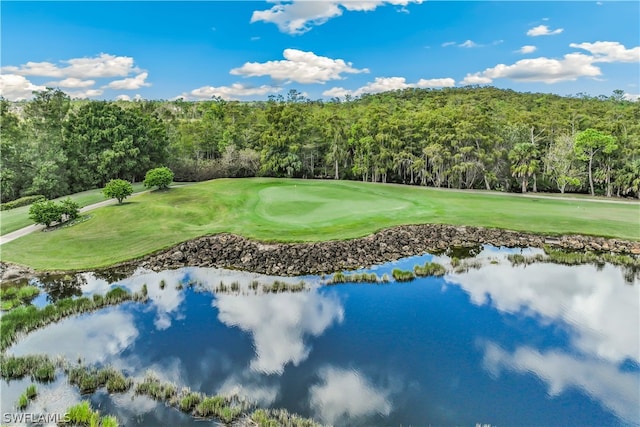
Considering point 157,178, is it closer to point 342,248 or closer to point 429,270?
point 342,248

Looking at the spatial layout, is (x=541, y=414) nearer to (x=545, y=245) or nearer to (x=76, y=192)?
(x=545, y=245)

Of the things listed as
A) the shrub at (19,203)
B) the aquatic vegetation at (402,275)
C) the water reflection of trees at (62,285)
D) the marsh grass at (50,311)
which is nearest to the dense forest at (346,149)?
the shrub at (19,203)

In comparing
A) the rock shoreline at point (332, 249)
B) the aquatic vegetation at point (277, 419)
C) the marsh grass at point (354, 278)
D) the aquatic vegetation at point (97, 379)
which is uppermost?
the rock shoreline at point (332, 249)

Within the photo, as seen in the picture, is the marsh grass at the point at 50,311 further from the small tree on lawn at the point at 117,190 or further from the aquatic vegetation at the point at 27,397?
the small tree on lawn at the point at 117,190

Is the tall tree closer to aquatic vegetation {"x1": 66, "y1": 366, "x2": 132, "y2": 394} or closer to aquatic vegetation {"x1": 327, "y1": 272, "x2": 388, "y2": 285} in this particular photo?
aquatic vegetation {"x1": 327, "y1": 272, "x2": 388, "y2": 285}

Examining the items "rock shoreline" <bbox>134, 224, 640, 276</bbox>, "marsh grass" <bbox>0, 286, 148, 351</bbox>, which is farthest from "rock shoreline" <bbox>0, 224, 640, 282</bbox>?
"marsh grass" <bbox>0, 286, 148, 351</bbox>
